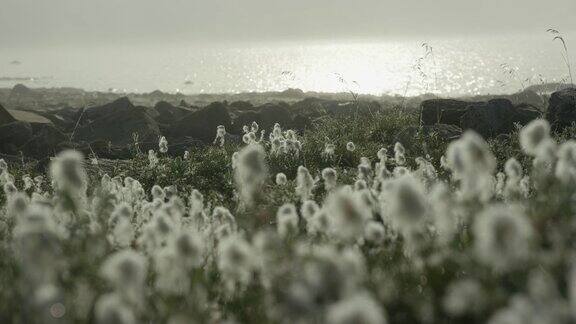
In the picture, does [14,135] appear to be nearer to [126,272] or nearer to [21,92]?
[126,272]

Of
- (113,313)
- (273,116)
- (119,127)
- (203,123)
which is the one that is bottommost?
(119,127)

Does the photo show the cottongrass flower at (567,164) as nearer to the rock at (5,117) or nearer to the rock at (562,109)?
the rock at (562,109)

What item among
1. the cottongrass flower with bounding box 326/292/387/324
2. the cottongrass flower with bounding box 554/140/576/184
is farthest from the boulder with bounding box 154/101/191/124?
the cottongrass flower with bounding box 326/292/387/324

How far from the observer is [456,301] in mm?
3098

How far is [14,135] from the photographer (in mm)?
17609

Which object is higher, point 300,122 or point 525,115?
point 525,115

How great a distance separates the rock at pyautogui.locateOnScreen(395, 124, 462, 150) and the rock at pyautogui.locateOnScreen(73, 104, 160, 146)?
867cm

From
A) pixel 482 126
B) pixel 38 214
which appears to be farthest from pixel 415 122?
pixel 38 214

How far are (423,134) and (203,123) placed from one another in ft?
27.3

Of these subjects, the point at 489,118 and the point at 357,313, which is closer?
the point at 357,313

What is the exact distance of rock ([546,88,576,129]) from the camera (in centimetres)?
1406

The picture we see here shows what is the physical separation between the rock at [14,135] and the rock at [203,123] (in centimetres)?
386

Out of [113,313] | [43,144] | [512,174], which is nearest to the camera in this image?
[113,313]

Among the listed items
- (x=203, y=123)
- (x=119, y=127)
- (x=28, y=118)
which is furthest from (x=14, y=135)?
(x=203, y=123)
